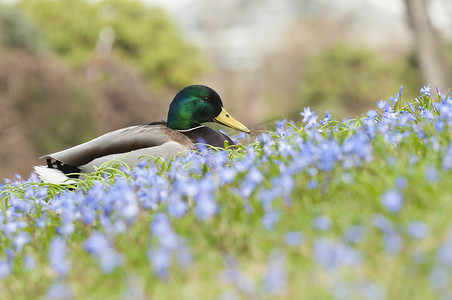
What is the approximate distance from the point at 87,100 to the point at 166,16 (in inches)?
647

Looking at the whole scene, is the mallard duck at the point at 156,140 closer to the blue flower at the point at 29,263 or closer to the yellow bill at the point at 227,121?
the yellow bill at the point at 227,121

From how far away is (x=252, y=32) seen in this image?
5691 centimetres

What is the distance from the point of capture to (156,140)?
478cm

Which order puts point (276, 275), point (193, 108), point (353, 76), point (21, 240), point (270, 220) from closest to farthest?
point (276, 275) < point (270, 220) < point (21, 240) < point (193, 108) < point (353, 76)

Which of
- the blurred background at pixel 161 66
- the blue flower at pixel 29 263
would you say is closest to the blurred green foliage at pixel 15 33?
the blurred background at pixel 161 66

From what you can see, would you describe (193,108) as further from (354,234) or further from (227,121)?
(354,234)

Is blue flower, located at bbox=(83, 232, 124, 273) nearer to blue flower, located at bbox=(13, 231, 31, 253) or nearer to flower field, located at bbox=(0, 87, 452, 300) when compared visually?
flower field, located at bbox=(0, 87, 452, 300)

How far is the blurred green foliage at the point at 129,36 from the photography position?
3050 centimetres

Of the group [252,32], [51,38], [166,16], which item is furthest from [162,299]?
[252,32]

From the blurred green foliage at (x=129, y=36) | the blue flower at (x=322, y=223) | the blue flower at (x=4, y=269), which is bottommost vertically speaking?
the blue flower at (x=4, y=269)

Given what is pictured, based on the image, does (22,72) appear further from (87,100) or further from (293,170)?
(293,170)

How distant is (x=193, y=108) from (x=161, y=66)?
26.5 meters

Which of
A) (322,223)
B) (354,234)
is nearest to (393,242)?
(354,234)

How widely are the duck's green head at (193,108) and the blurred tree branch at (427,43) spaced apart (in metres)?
10.9
